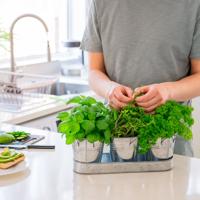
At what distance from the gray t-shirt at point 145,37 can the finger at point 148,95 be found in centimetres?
27

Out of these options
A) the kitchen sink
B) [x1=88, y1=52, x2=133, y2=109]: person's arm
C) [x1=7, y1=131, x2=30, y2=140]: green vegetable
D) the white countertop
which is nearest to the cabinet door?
the white countertop

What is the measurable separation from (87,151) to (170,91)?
0.28m

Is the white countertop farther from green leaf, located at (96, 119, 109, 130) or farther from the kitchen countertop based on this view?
green leaf, located at (96, 119, 109, 130)

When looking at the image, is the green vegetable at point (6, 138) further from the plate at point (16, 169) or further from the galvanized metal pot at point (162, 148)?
the galvanized metal pot at point (162, 148)

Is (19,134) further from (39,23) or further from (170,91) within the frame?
(39,23)

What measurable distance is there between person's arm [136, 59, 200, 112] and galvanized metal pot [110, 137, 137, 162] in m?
0.10

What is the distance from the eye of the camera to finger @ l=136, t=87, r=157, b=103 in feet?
3.43

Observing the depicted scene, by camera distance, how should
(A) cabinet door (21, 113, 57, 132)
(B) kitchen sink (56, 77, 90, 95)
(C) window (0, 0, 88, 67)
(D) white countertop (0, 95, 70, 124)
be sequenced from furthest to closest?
(C) window (0, 0, 88, 67)
(B) kitchen sink (56, 77, 90, 95)
(A) cabinet door (21, 113, 57, 132)
(D) white countertop (0, 95, 70, 124)

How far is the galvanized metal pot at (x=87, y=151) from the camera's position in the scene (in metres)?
1.05

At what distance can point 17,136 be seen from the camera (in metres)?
1.35

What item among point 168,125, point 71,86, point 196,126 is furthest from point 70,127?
point 71,86

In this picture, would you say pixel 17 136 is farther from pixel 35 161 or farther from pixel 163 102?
pixel 163 102

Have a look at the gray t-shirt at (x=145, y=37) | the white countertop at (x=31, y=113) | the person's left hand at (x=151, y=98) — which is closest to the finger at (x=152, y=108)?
the person's left hand at (x=151, y=98)

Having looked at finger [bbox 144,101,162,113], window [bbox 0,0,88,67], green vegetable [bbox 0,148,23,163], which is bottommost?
green vegetable [bbox 0,148,23,163]
